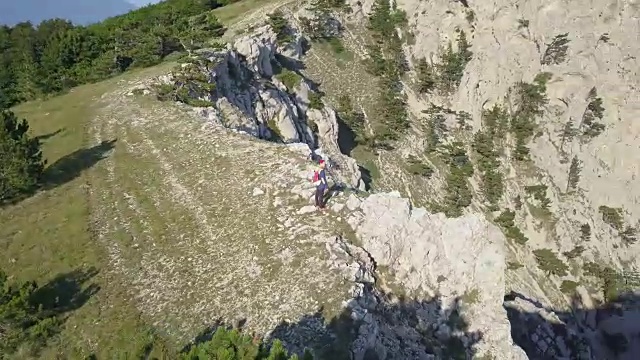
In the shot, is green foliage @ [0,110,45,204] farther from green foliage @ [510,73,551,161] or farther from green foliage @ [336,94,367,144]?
green foliage @ [510,73,551,161]

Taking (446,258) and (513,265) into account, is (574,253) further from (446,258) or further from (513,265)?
(446,258)

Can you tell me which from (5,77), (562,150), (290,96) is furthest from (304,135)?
(562,150)

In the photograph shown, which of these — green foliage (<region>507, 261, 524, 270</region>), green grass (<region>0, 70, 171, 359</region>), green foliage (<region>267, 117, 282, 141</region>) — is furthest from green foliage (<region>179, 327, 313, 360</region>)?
green foliage (<region>507, 261, 524, 270</region>)

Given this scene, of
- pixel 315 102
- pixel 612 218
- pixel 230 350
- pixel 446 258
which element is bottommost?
pixel 612 218

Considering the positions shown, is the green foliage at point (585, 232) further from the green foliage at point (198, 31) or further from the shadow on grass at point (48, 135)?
the shadow on grass at point (48, 135)

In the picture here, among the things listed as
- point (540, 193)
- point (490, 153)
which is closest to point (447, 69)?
point (490, 153)

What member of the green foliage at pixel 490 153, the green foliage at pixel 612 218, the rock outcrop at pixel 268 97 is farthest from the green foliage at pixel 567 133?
the rock outcrop at pixel 268 97
